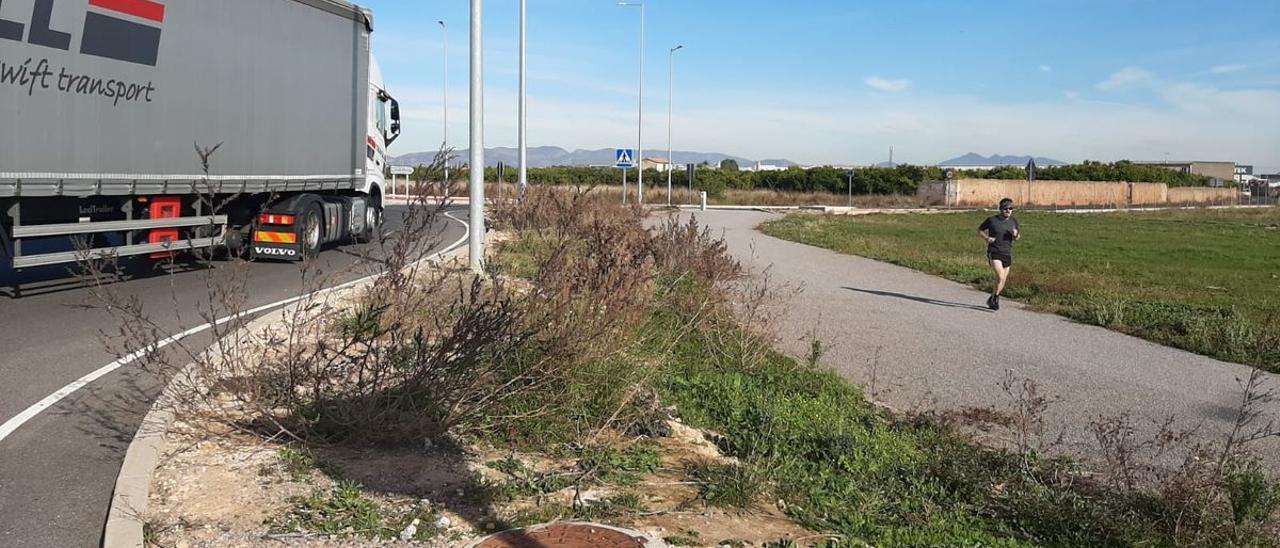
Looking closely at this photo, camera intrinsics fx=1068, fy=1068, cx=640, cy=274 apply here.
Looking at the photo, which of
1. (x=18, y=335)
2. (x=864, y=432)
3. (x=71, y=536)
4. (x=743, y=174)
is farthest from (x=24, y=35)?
(x=743, y=174)

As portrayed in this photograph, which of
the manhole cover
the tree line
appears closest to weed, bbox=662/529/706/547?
the manhole cover

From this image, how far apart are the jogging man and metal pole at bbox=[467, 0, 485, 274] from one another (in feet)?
23.2

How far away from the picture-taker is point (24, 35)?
11.1m

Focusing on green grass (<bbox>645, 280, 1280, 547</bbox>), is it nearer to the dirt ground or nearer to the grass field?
the dirt ground

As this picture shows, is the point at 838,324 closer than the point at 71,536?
No

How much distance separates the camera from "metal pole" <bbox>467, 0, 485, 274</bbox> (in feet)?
42.9

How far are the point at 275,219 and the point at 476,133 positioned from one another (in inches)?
193

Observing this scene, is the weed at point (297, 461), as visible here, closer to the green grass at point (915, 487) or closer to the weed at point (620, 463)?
the weed at point (620, 463)

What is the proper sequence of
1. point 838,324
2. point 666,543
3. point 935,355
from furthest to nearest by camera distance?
point 838,324 → point 935,355 → point 666,543

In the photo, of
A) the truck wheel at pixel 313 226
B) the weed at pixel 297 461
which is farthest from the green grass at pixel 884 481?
the truck wheel at pixel 313 226

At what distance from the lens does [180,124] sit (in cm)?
1395

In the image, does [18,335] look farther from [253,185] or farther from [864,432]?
[864,432]

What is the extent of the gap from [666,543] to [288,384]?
258 cm

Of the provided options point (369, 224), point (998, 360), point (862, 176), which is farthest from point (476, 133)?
point (862, 176)
